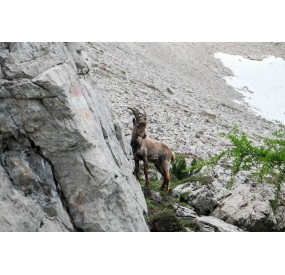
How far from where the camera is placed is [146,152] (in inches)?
493

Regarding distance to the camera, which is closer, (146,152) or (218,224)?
(218,224)

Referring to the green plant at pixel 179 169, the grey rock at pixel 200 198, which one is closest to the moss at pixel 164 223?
the grey rock at pixel 200 198

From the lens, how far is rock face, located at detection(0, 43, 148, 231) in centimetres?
801

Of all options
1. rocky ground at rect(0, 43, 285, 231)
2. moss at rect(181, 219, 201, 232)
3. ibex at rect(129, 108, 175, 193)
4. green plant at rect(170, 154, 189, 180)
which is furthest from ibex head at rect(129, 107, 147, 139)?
moss at rect(181, 219, 201, 232)

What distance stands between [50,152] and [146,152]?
468cm

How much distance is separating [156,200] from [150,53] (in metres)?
20.1

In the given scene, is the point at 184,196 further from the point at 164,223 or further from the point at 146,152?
the point at 164,223

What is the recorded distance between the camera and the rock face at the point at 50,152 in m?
8.01

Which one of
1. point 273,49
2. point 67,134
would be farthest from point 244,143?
point 273,49

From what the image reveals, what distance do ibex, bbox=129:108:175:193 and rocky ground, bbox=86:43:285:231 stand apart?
65 centimetres

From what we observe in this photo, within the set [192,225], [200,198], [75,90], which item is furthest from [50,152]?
[200,198]

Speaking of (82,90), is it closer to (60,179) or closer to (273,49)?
(60,179)

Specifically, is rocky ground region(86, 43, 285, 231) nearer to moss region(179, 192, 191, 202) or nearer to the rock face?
moss region(179, 192, 191, 202)

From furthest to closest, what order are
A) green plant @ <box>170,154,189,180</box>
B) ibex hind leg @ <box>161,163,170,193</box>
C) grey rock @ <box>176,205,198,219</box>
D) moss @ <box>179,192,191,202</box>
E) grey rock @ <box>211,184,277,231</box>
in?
green plant @ <box>170,154,189,180</box>, ibex hind leg @ <box>161,163,170,193</box>, moss @ <box>179,192,191,202</box>, grey rock @ <box>211,184,277,231</box>, grey rock @ <box>176,205,198,219</box>
